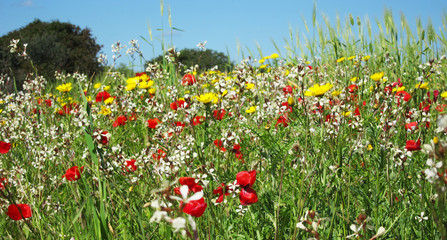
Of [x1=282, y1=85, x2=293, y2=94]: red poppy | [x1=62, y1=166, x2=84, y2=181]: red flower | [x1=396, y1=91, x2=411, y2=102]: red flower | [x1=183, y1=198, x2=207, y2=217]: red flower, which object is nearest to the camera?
[x1=183, y1=198, x2=207, y2=217]: red flower

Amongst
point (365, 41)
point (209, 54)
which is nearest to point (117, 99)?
point (365, 41)

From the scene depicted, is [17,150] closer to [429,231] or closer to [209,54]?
[429,231]

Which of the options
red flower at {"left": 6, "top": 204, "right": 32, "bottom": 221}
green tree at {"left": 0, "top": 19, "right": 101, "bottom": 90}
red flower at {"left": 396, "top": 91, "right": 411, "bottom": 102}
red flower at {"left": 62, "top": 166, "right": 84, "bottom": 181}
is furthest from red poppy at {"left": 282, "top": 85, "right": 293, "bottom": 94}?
green tree at {"left": 0, "top": 19, "right": 101, "bottom": 90}

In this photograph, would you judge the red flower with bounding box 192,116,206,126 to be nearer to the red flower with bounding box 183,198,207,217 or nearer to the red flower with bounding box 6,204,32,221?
the red flower with bounding box 6,204,32,221

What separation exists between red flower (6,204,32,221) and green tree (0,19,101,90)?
1455cm

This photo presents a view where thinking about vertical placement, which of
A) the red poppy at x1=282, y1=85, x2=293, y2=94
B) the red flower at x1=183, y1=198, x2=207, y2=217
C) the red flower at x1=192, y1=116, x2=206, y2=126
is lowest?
the red flower at x1=183, y1=198, x2=207, y2=217

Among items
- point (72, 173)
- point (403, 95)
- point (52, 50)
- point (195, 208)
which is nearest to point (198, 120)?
point (72, 173)

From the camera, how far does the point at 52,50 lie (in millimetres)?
18078

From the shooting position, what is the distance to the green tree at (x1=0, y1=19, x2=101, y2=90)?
1639 cm

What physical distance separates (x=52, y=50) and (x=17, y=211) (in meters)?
18.3

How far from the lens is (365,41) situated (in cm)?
514

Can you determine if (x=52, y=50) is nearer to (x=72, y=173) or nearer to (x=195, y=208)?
(x=72, y=173)

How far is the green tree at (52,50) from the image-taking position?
53.8 feet

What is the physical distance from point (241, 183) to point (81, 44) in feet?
70.5
